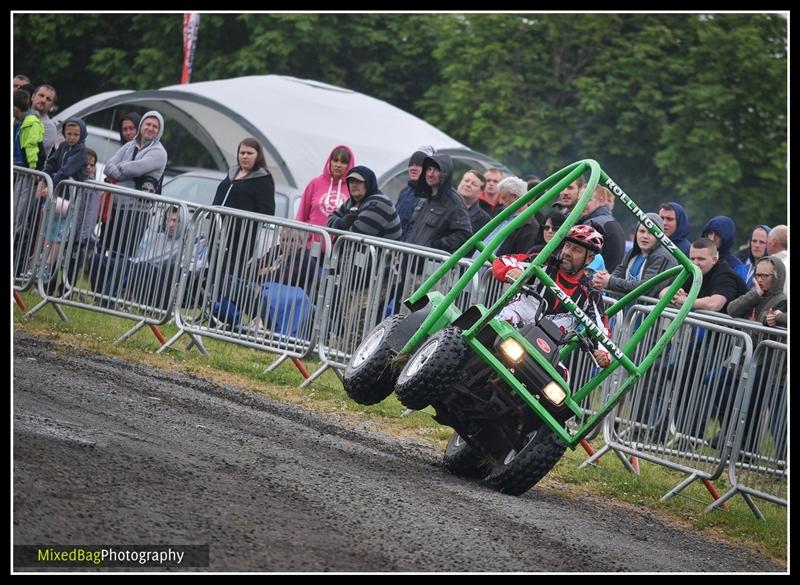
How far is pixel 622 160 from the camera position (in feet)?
104

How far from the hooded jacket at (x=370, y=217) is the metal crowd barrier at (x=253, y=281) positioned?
0.73 meters

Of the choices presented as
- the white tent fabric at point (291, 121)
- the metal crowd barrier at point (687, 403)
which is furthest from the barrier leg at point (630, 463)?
the white tent fabric at point (291, 121)

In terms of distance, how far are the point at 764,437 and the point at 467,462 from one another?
2268 millimetres

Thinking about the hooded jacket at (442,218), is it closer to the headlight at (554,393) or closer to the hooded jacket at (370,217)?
the hooded jacket at (370,217)

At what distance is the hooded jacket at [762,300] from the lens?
36.9 ft

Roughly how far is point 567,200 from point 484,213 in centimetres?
181

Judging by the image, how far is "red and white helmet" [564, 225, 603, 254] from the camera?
8.98 m

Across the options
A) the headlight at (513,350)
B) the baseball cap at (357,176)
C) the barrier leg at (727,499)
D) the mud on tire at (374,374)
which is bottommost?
the barrier leg at (727,499)

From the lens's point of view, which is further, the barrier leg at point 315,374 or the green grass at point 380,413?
the barrier leg at point 315,374

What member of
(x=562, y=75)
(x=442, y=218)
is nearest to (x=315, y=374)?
(x=442, y=218)

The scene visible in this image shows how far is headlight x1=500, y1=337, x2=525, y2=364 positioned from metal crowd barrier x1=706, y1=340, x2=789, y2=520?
213 cm

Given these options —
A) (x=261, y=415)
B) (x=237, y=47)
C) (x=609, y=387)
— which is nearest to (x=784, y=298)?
(x=609, y=387)
